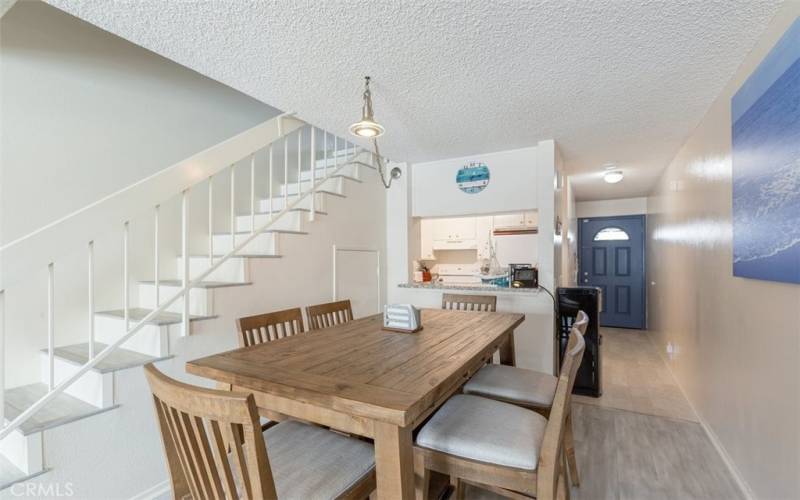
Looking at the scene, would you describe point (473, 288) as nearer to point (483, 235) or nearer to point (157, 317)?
point (483, 235)

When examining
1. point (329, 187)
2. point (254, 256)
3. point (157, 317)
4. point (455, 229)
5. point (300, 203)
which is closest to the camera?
point (157, 317)

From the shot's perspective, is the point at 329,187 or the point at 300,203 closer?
the point at 300,203

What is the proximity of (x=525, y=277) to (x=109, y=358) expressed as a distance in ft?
10.3

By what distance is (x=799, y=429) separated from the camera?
137 centimetres

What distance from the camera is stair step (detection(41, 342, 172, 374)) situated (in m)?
1.76

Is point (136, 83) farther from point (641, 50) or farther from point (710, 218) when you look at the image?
point (710, 218)

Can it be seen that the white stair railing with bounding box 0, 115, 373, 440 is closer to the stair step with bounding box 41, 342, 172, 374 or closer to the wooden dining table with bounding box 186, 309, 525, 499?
the stair step with bounding box 41, 342, 172, 374

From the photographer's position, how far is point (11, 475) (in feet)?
4.95

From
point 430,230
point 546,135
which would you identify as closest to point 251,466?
point 546,135

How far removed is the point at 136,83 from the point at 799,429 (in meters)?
4.09

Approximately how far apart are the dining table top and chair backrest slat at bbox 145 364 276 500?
0.83ft

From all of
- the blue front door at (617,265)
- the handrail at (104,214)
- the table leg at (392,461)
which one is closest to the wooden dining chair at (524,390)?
the table leg at (392,461)

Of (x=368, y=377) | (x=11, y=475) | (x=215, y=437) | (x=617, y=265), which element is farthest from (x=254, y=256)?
(x=617, y=265)

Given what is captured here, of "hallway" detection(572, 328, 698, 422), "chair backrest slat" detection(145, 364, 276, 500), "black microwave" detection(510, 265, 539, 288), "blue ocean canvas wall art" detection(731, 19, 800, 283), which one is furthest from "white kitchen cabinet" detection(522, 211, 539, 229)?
"chair backrest slat" detection(145, 364, 276, 500)
